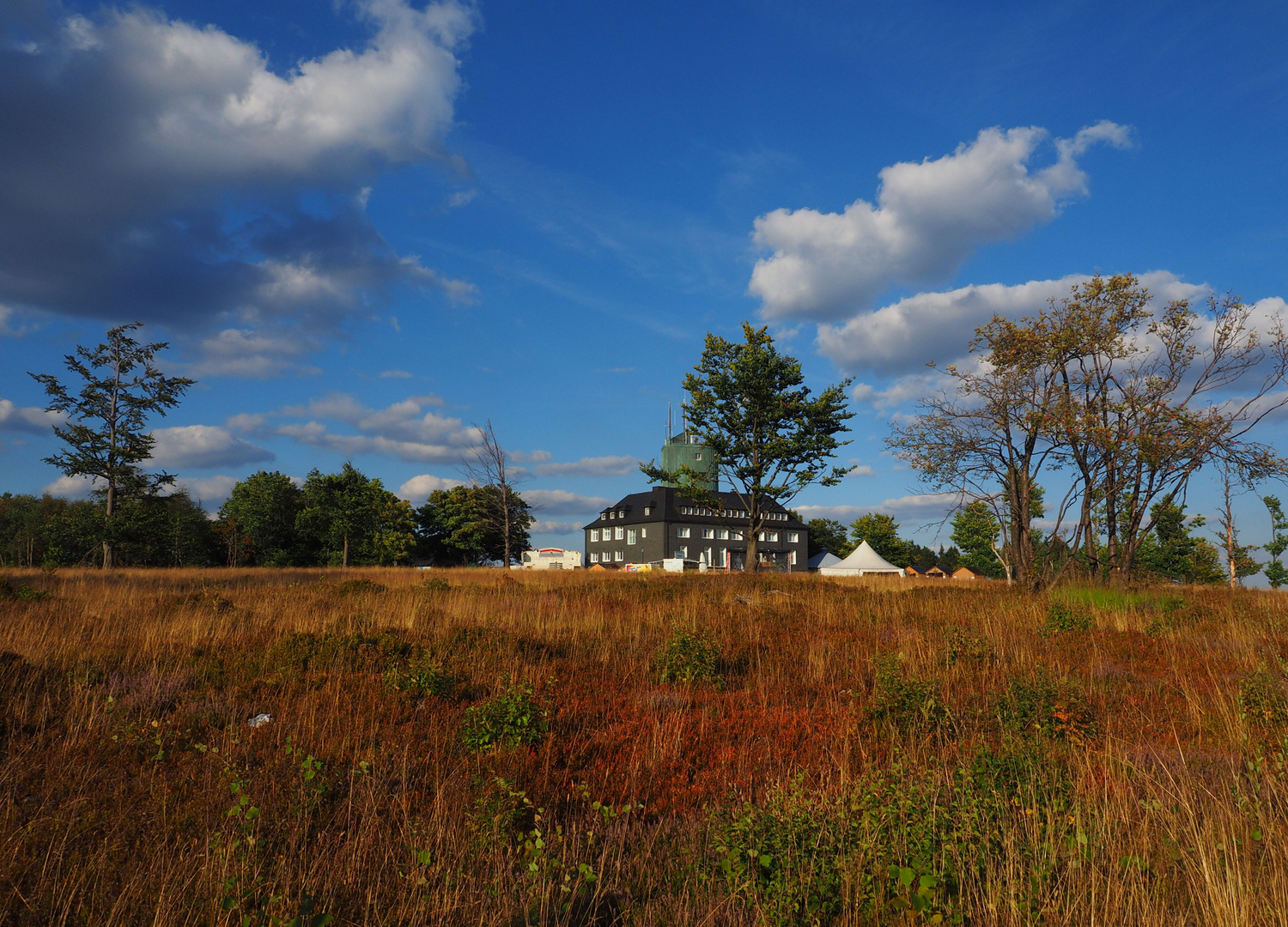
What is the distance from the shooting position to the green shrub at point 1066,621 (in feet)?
41.5

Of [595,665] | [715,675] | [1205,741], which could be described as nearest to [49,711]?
[595,665]

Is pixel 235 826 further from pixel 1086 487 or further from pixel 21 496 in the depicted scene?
pixel 21 496

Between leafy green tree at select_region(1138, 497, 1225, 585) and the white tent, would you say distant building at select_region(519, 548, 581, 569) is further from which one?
leafy green tree at select_region(1138, 497, 1225, 585)

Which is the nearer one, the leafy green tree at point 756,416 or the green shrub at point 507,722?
the green shrub at point 507,722

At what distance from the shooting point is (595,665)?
31.2 ft

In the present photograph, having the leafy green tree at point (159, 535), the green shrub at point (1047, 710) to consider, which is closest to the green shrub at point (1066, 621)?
the green shrub at point (1047, 710)

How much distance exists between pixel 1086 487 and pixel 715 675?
620 inches

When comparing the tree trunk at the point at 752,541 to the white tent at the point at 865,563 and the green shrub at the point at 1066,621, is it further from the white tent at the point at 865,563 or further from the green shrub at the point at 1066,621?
the green shrub at the point at 1066,621

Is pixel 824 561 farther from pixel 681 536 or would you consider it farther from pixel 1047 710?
pixel 1047 710

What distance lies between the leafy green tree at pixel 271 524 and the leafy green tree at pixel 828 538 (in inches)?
2421

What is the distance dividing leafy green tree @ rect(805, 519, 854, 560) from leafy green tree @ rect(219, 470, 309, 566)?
2421 inches

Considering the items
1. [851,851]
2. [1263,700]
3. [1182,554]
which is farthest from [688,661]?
[1182,554]

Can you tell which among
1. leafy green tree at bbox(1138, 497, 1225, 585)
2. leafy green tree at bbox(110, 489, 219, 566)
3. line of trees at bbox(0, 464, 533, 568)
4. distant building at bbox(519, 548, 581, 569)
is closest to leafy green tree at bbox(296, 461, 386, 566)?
line of trees at bbox(0, 464, 533, 568)

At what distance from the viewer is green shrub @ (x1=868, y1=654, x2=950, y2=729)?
667 cm
